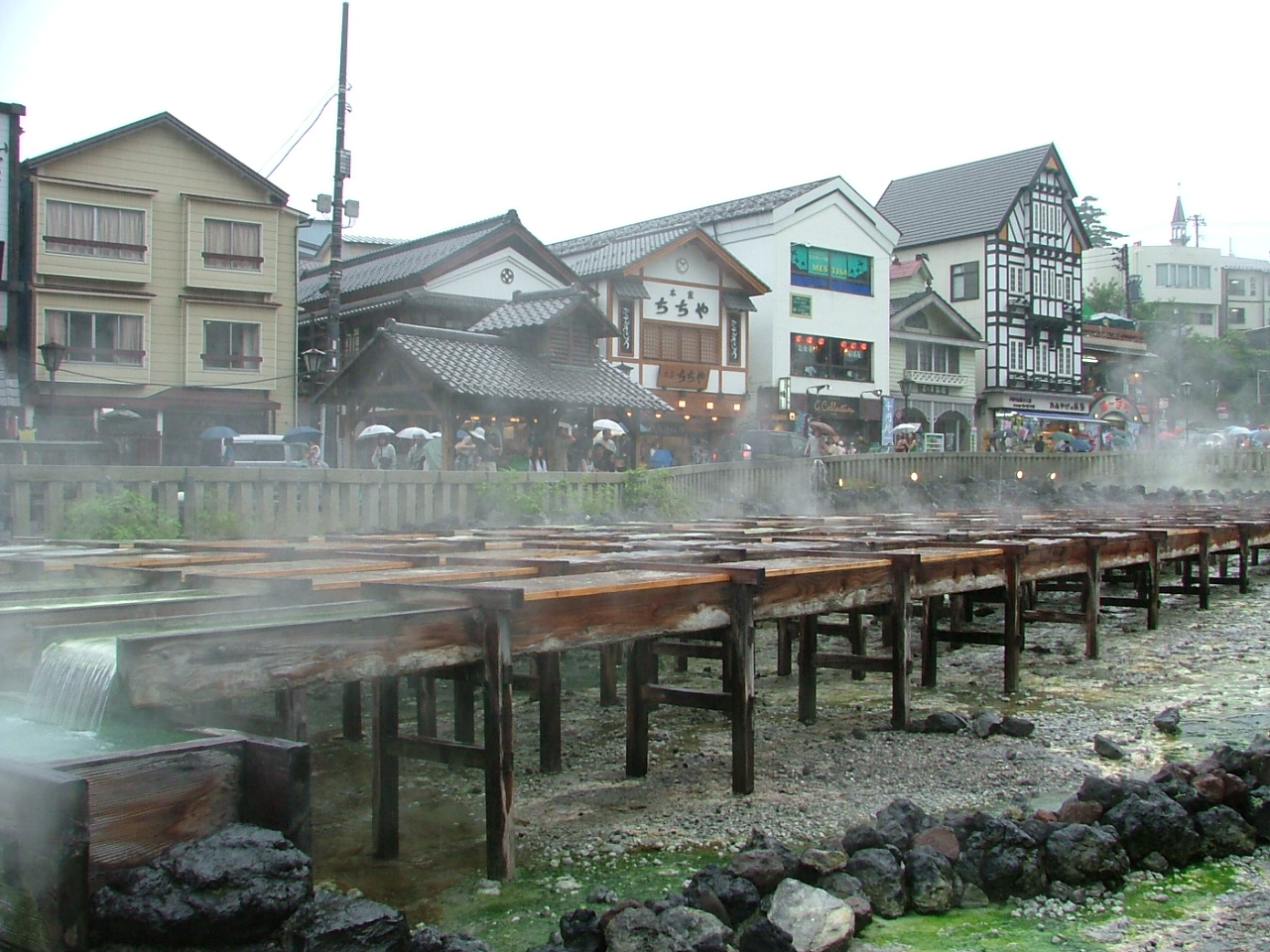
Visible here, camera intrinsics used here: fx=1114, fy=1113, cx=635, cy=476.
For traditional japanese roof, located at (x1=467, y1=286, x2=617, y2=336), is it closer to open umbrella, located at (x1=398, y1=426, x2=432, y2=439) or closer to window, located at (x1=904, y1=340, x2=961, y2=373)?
open umbrella, located at (x1=398, y1=426, x2=432, y2=439)

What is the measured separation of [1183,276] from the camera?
2876 inches

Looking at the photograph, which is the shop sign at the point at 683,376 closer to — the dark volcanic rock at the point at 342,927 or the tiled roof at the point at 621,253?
the tiled roof at the point at 621,253

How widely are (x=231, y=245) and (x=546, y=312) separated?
Result: 10.1 metres

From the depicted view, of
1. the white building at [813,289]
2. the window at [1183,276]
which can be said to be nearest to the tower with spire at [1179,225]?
the window at [1183,276]

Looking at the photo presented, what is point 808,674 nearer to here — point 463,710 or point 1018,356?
point 463,710

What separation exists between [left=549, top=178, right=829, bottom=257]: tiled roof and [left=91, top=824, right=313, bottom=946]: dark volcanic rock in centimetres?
3233

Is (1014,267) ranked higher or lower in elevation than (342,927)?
higher

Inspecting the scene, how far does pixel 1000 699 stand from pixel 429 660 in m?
6.46

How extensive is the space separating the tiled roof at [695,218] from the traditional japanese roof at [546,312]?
363 inches

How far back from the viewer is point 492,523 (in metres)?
14.8

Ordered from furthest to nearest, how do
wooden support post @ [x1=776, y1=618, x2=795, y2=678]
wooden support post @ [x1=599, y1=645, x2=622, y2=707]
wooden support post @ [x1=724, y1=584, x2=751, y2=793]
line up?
wooden support post @ [x1=776, y1=618, x2=795, y2=678], wooden support post @ [x1=599, y1=645, x2=622, y2=707], wooden support post @ [x1=724, y1=584, x2=751, y2=793]

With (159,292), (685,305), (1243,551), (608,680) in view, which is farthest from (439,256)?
(608,680)

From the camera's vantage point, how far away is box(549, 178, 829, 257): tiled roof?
121ft

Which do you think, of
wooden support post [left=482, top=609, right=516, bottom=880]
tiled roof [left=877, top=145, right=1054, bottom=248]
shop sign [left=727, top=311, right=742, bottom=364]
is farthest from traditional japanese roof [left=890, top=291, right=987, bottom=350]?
wooden support post [left=482, top=609, right=516, bottom=880]
